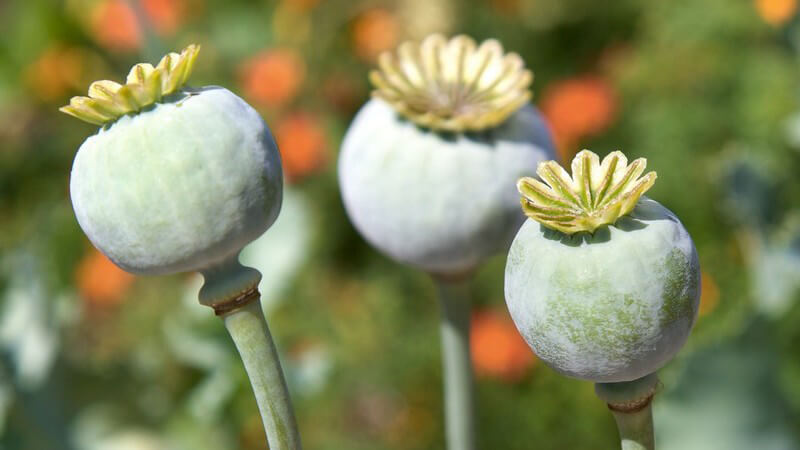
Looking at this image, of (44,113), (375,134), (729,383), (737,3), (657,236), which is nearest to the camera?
(657,236)

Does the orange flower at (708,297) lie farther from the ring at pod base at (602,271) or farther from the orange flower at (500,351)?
the ring at pod base at (602,271)

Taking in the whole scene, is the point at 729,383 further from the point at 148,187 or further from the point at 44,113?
the point at 44,113

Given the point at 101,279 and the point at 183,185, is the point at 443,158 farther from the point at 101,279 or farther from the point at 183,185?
the point at 101,279

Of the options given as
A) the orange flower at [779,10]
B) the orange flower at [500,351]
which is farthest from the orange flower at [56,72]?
the orange flower at [779,10]

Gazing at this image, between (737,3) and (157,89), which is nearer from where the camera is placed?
(157,89)

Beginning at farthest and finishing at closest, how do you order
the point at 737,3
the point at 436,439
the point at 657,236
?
the point at 737,3 < the point at 436,439 < the point at 657,236

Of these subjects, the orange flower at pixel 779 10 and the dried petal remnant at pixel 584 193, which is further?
the orange flower at pixel 779 10

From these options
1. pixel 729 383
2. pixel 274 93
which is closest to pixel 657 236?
pixel 729 383
